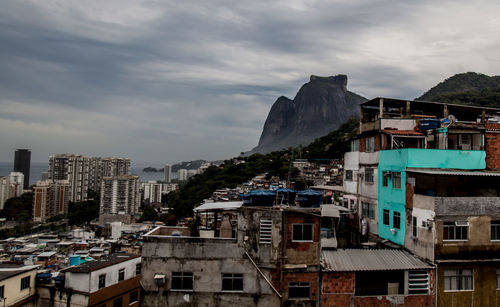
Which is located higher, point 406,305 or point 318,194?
point 318,194

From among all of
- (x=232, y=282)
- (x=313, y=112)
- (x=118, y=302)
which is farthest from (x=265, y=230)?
(x=313, y=112)

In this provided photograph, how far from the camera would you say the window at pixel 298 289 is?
35.5 feet

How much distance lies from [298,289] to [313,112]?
550 ft

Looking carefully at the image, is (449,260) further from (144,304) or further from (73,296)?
(73,296)

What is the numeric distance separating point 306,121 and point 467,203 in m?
165

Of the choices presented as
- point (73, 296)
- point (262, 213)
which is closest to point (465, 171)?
point (262, 213)

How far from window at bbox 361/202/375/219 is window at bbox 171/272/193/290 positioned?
Result: 30.1 feet

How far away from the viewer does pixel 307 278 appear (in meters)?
10.9

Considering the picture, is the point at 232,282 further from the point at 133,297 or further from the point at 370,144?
the point at 370,144

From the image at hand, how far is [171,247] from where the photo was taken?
1096cm

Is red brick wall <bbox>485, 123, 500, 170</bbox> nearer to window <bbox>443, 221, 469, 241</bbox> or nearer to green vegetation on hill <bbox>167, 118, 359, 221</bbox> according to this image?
window <bbox>443, 221, 469, 241</bbox>

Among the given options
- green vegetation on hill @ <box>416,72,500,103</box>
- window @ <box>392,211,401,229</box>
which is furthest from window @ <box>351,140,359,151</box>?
green vegetation on hill @ <box>416,72,500,103</box>

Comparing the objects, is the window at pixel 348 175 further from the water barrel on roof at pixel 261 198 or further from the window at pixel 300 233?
the water barrel on roof at pixel 261 198

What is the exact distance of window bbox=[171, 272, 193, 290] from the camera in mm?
10930
